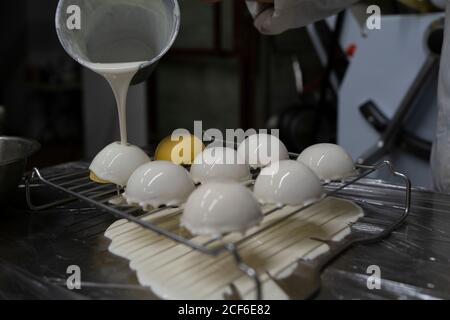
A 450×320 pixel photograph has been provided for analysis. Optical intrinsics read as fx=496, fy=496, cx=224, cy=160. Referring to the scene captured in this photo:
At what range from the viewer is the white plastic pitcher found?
2.98ft

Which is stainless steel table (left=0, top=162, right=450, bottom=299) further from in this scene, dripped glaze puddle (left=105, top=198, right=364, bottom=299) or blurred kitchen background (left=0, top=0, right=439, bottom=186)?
blurred kitchen background (left=0, top=0, right=439, bottom=186)

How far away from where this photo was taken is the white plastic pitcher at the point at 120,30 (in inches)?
35.7

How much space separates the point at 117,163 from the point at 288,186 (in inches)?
12.1

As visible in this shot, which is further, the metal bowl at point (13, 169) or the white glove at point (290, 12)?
the white glove at point (290, 12)

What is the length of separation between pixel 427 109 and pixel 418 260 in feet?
3.36

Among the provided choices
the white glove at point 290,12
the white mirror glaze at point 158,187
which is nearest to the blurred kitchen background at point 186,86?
the white glove at point 290,12

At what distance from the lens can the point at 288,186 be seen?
696mm

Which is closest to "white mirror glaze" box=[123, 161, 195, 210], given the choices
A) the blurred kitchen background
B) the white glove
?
the white glove

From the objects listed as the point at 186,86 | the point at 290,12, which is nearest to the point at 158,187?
the point at 290,12

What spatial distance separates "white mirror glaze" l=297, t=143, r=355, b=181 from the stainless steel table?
0.13 meters

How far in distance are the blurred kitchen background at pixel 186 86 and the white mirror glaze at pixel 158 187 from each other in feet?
5.74

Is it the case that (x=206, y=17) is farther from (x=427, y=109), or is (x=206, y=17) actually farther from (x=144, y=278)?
(x=144, y=278)

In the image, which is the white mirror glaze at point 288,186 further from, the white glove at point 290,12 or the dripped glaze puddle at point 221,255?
the white glove at point 290,12
